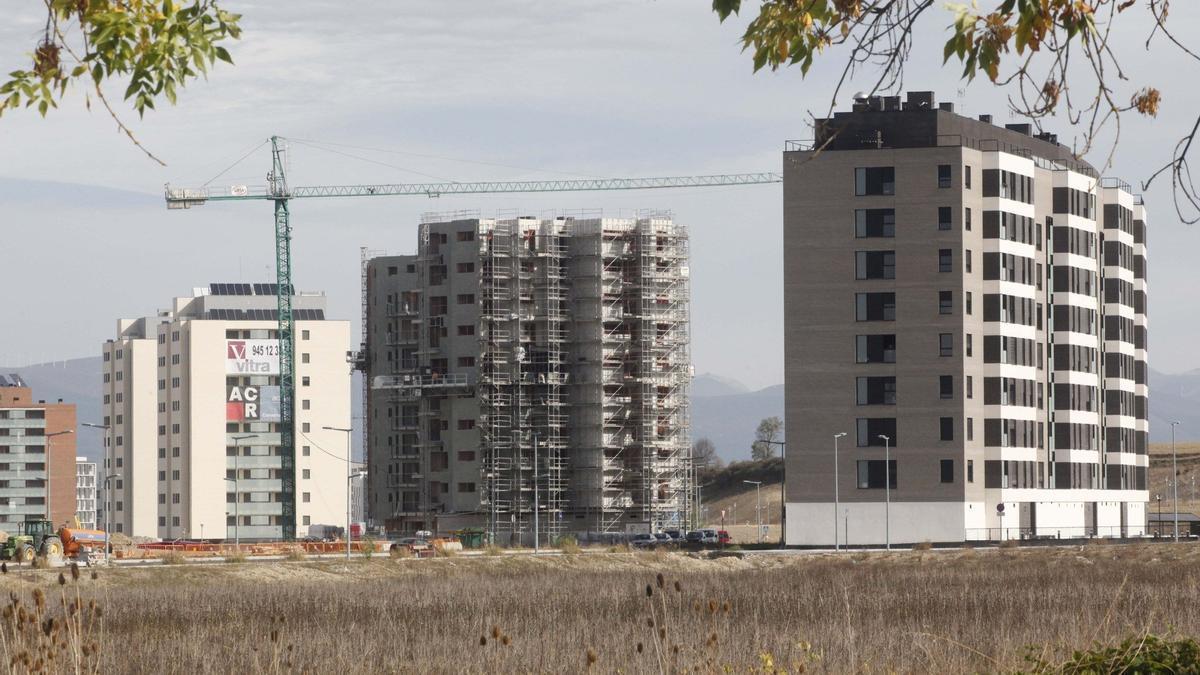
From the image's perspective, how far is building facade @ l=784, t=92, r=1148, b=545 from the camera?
399 ft

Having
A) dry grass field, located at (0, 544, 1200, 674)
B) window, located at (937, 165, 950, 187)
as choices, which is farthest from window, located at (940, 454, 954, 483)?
dry grass field, located at (0, 544, 1200, 674)

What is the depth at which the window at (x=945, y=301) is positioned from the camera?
403ft

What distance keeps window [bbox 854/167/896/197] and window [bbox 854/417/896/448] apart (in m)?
15.9

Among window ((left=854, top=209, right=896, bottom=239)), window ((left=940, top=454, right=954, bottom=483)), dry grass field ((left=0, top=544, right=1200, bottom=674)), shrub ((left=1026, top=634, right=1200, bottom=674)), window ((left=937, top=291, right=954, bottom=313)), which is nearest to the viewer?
shrub ((left=1026, top=634, right=1200, bottom=674))

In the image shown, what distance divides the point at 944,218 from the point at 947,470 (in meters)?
17.7

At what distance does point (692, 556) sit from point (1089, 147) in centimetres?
9812

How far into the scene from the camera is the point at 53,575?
69.4 m

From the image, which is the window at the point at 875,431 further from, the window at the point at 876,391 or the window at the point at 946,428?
the window at the point at 946,428

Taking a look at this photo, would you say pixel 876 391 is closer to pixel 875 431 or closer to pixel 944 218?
pixel 875 431

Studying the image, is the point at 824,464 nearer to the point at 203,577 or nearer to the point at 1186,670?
the point at 203,577

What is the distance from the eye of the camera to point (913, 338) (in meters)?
123

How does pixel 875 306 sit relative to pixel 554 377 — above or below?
above

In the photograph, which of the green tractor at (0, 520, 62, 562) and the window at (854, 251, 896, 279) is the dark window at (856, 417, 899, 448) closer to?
the window at (854, 251, 896, 279)

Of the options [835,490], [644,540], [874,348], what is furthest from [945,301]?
[644,540]
